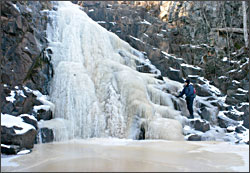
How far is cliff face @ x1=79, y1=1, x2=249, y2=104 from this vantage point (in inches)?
492

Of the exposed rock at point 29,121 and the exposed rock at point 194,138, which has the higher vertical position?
the exposed rock at point 29,121

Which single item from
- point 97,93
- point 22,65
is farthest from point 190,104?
point 22,65

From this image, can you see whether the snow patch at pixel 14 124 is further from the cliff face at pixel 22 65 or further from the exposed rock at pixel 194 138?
the exposed rock at pixel 194 138

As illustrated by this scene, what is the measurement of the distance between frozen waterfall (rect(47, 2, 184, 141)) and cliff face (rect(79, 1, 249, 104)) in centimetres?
324

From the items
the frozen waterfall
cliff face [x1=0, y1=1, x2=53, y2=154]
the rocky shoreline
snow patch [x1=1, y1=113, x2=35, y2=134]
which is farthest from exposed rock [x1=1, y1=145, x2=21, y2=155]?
the frozen waterfall

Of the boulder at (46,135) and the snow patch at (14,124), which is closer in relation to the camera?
the snow patch at (14,124)

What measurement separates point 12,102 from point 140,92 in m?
4.28

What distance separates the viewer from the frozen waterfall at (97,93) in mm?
7223

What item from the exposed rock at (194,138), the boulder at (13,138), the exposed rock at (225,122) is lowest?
the exposed rock at (194,138)

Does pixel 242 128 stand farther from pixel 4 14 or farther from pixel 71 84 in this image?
pixel 4 14

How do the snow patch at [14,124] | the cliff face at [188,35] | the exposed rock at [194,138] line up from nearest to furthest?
the snow patch at [14,124], the exposed rock at [194,138], the cliff face at [188,35]

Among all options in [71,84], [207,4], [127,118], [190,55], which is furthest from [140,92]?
[207,4]

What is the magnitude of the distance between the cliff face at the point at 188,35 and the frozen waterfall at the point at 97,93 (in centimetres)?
324

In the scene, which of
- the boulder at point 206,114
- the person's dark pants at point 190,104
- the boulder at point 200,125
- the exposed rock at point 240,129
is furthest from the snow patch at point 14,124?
the exposed rock at point 240,129
